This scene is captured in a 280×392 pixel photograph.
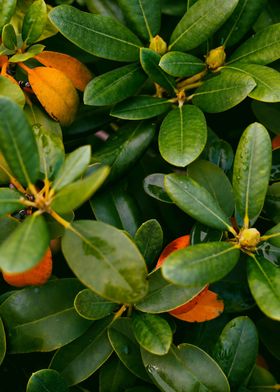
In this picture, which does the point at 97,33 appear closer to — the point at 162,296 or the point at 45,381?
the point at 162,296

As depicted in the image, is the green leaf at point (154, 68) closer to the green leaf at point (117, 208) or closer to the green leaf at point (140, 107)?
the green leaf at point (140, 107)

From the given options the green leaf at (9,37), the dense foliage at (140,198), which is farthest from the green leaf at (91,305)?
the green leaf at (9,37)

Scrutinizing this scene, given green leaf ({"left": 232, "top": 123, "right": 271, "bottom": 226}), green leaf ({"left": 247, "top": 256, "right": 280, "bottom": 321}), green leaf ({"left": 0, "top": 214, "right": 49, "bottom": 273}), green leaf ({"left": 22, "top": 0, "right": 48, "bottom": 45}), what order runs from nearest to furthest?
green leaf ({"left": 0, "top": 214, "right": 49, "bottom": 273}) → green leaf ({"left": 247, "top": 256, "right": 280, "bottom": 321}) → green leaf ({"left": 232, "top": 123, "right": 271, "bottom": 226}) → green leaf ({"left": 22, "top": 0, "right": 48, "bottom": 45})

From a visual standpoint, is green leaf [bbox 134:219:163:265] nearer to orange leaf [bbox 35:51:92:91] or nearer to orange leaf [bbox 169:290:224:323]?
orange leaf [bbox 169:290:224:323]

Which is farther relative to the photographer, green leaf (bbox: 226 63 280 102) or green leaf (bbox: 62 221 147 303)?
green leaf (bbox: 226 63 280 102)

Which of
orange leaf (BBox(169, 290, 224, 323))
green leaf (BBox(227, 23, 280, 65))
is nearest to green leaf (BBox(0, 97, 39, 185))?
orange leaf (BBox(169, 290, 224, 323))

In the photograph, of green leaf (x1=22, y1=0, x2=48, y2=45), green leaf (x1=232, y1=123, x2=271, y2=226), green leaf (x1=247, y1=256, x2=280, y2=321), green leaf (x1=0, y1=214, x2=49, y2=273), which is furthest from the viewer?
green leaf (x1=22, y1=0, x2=48, y2=45)

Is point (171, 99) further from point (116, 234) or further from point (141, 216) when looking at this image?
point (116, 234)
